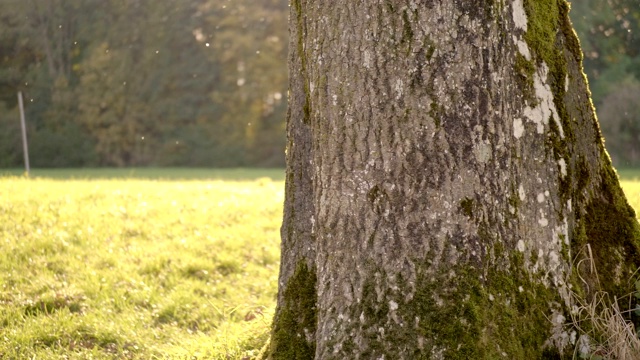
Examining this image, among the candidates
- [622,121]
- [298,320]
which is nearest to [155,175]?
[622,121]

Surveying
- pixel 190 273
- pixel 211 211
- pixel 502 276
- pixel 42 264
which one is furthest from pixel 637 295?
pixel 211 211

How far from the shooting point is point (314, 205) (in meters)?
3.31

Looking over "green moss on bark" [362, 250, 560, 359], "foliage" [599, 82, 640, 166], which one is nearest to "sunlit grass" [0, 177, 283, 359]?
"green moss on bark" [362, 250, 560, 359]

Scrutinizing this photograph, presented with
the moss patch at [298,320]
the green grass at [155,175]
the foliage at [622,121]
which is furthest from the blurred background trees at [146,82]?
the moss patch at [298,320]

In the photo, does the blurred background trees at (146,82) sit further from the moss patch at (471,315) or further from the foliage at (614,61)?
the moss patch at (471,315)

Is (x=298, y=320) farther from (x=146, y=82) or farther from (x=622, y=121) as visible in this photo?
(x=146, y=82)

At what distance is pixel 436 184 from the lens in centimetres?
281

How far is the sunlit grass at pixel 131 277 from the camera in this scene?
4.99 m

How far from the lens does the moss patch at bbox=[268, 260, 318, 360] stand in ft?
11.2

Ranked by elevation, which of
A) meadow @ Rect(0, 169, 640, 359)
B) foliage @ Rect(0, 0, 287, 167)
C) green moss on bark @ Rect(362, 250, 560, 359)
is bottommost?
meadow @ Rect(0, 169, 640, 359)

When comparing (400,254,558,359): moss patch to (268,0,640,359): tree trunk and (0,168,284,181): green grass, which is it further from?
(0,168,284,181): green grass

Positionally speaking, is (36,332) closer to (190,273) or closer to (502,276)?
(190,273)

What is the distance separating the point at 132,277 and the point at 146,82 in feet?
101

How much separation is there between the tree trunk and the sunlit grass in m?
1.67
